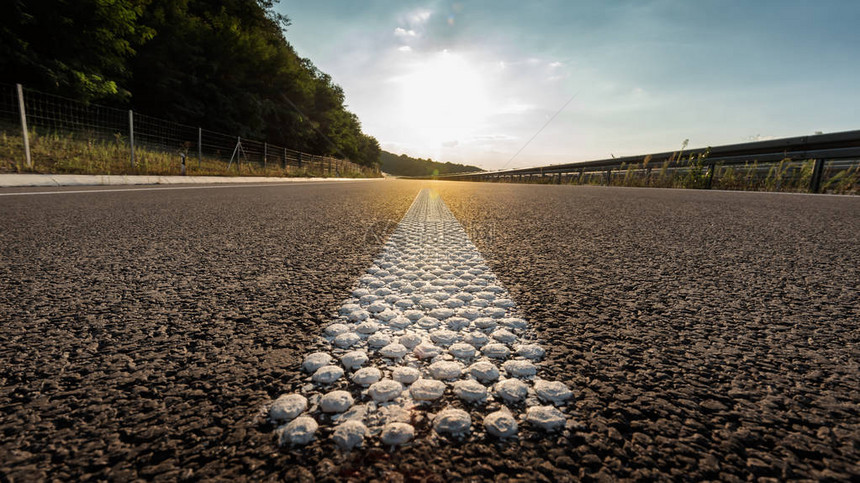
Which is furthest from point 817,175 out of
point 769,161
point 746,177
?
point 746,177

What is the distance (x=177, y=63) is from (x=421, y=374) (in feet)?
103

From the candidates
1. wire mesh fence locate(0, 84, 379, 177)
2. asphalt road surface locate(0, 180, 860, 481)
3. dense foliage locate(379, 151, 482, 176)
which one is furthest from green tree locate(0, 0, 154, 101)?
dense foliage locate(379, 151, 482, 176)

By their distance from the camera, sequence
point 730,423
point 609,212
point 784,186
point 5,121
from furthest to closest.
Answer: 1. point 5,121
2. point 784,186
3. point 609,212
4. point 730,423

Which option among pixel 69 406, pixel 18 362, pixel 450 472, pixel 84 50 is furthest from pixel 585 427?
pixel 84 50

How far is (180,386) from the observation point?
68 centimetres

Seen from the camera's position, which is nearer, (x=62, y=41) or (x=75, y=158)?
(x=75, y=158)

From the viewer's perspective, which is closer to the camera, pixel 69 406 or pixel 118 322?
pixel 69 406

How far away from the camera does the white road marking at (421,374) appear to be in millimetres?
565

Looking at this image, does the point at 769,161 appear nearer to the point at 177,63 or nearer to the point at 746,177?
the point at 746,177

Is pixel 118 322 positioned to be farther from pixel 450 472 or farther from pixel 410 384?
pixel 450 472

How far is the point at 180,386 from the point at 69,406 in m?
0.15

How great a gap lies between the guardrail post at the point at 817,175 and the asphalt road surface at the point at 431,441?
6.58 metres

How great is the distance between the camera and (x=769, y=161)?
25.1 ft

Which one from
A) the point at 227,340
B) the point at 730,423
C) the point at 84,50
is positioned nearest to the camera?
the point at 730,423
